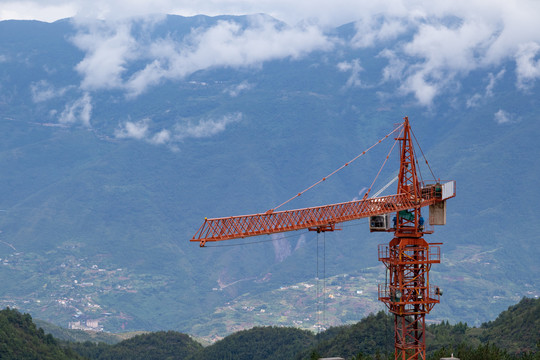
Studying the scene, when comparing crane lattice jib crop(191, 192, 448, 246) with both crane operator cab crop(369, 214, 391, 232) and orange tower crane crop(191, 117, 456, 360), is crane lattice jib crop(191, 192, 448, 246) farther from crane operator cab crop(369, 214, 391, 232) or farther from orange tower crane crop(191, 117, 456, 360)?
crane operator cab crop(369, 214, 391, 232)

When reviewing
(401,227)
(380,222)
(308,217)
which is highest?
(308,217)

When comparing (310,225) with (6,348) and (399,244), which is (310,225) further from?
(6,348)

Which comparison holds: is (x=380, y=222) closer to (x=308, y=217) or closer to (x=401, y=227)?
(x=401, y=227)

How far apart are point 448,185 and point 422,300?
14825mm

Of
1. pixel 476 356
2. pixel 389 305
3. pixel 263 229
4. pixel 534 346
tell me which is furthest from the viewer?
pixel 534 346

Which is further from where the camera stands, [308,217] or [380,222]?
[380,222]

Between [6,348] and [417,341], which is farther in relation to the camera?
[6,348]

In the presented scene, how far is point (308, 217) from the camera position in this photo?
123 meters

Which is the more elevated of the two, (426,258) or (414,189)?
(414,189)

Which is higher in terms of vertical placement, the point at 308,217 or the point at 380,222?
the point at 308,217

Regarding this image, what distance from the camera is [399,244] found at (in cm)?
12206

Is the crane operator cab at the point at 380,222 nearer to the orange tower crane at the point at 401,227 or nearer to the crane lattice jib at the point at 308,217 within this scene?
the orange tower crane at the point at 401,227

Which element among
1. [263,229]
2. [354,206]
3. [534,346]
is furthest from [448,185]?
[534,346]

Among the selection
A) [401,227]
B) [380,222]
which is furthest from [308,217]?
[401,227]
